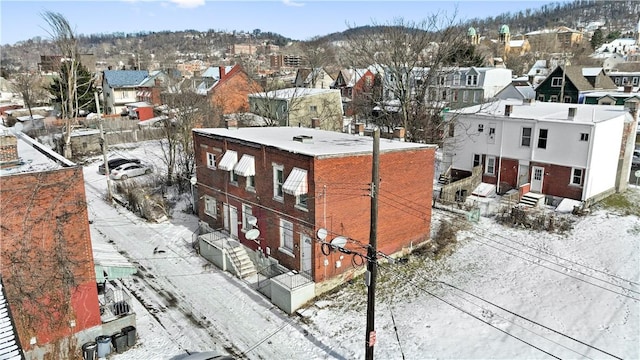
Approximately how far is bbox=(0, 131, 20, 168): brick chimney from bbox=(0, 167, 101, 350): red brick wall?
307 cm

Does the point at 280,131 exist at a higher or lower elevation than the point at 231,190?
higher

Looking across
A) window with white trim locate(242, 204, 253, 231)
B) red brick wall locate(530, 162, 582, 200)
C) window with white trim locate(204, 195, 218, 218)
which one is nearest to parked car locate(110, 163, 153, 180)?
window with white trim locate(204, 195, 218, 218)

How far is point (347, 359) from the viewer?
52.3 ft

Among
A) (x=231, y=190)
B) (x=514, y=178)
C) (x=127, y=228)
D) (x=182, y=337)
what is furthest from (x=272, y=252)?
(x=514, y=178)

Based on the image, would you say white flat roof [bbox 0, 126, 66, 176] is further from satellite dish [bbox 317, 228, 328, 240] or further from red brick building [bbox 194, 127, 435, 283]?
satellite dish [bbox 317, 228, 328, 240]

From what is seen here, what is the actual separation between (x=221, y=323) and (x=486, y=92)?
173ft

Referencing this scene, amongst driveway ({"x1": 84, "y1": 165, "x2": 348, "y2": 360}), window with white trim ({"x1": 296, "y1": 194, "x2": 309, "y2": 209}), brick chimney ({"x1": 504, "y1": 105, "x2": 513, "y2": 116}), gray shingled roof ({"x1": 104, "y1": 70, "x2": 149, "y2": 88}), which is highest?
gray shingled roof ({"x1": 104, "y1": 70, "x2": 149, "y2": 88})

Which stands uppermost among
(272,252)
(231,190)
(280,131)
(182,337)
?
(280,131)

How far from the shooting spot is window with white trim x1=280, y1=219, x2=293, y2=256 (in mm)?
21250

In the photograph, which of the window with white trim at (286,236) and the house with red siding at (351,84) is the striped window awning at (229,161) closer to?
the window with white trim at (286,236)

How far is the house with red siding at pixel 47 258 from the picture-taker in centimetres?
1479

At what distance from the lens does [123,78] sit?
7444 centimetres

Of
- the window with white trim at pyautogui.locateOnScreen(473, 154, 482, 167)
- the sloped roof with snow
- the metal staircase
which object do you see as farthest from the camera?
the window with white trim at pyautogui.locateOnScreen(473, 154, 482, 167)

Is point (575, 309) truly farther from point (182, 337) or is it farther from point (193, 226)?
point (193, 226)
